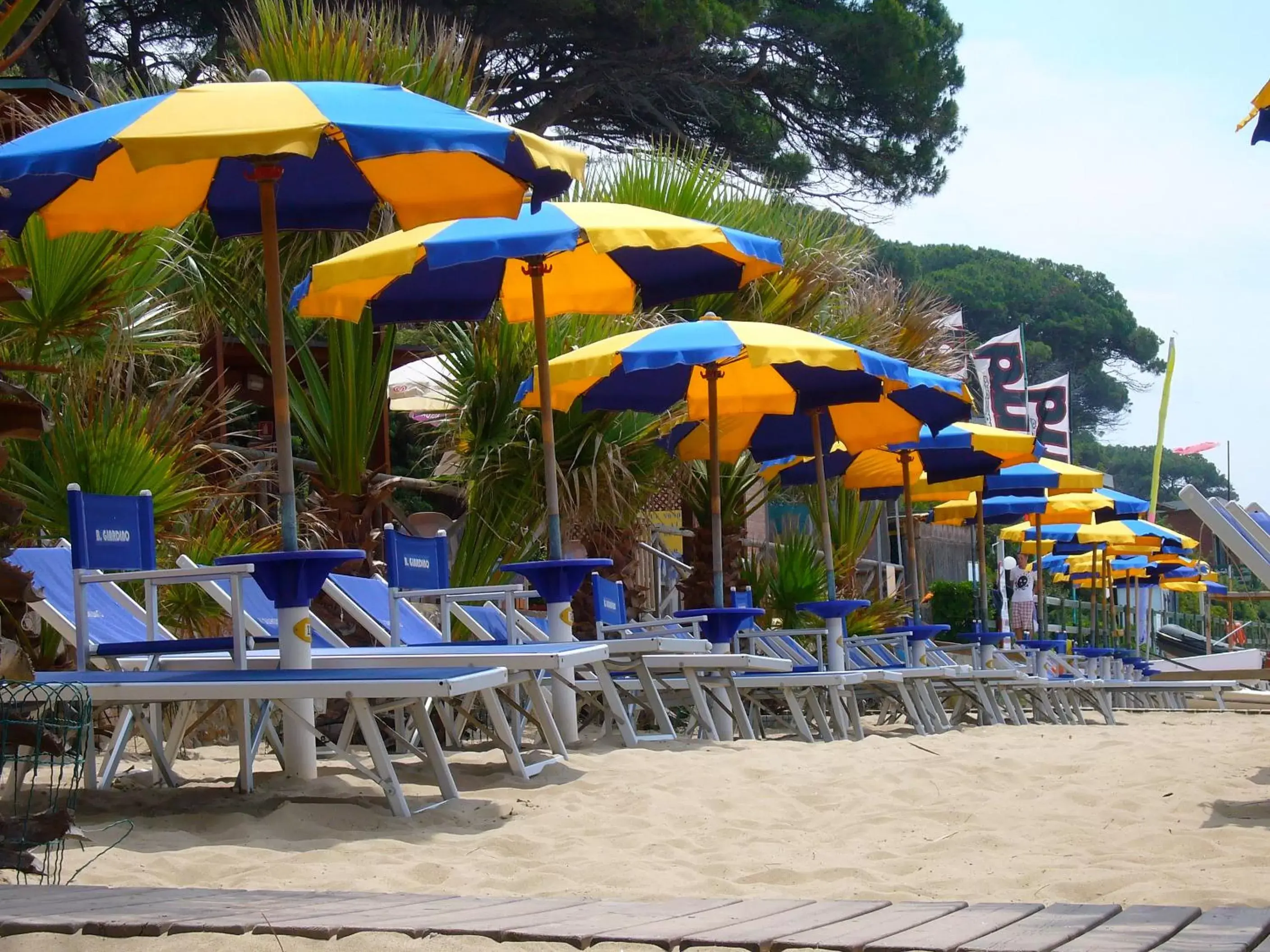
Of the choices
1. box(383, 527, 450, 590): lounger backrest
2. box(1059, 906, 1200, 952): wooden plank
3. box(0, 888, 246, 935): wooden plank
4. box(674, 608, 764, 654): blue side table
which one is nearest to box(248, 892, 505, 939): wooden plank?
box(0, 888, 246, 935): wooden plank

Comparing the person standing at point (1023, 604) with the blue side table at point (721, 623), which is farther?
Answer: the person standing at point (1023, 604)

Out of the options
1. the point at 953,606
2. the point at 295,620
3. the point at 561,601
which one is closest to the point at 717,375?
the point at 561,601

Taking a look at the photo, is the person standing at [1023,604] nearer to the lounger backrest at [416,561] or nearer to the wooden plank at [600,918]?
the lounger backrest at [416,561]

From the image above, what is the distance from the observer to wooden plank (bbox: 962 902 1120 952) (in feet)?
7.39

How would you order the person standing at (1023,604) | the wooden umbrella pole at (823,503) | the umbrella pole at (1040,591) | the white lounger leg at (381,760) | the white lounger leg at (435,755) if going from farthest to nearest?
the person standing at (1023,604), the umbrella pole at (1040,591), the wooden umbrella pole at (823,503), the white lounger leg at (435,755), the white lounger leg at (381,760)

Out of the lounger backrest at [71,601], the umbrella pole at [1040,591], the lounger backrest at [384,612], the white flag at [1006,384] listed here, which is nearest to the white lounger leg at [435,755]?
the lounger backrest at [71,601]

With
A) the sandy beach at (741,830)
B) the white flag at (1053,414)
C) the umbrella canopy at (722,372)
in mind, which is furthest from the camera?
the white flag at (1053,414)

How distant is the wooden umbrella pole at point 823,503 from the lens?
30.0 feet

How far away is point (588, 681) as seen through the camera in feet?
23.6

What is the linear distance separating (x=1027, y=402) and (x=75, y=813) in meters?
25.1

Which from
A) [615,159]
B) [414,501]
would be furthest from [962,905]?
[414,501]

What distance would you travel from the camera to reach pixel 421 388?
37.9ft

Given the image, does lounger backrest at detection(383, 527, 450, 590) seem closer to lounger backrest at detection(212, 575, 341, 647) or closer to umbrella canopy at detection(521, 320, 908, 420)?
lounger backrest at detection(212, 575, 341, 647)

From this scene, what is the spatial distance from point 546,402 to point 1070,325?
60111mm
